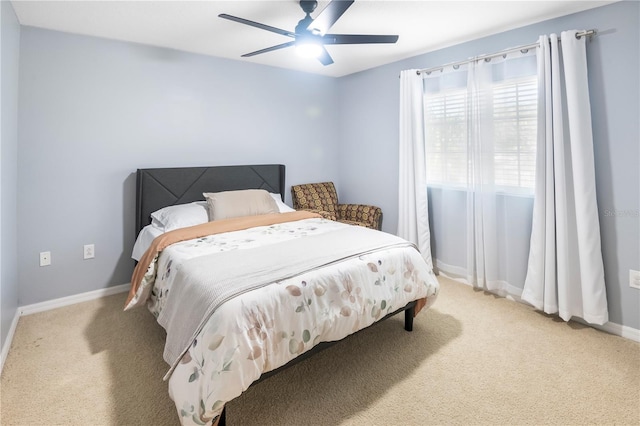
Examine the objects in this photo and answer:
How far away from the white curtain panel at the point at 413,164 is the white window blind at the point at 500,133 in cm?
14

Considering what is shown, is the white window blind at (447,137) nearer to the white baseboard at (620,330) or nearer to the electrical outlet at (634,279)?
the electrical outlet at (634,279)

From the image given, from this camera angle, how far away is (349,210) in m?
4.29

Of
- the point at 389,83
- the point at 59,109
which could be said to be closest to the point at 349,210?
the point at 389,83

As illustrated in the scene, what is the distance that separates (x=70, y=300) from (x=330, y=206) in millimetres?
2860

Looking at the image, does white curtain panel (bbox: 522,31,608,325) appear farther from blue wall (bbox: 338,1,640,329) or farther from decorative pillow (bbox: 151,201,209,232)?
decorative pillow (bbox: 151,201,209,232)

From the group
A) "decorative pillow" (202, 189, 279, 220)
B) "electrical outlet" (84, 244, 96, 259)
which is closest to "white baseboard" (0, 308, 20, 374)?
"electrical outlet" (84, 244, 96, 259)

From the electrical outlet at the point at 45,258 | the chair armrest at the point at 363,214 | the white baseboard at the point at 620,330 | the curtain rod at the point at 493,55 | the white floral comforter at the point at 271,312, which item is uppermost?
the curtain rod at the point at 493,55

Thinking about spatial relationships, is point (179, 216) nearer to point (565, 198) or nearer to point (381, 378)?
point (381, 378)

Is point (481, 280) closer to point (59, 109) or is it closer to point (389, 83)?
point (389, 83)

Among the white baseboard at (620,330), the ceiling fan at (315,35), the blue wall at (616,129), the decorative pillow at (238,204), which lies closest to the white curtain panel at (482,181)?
the blue wall at (616,129)

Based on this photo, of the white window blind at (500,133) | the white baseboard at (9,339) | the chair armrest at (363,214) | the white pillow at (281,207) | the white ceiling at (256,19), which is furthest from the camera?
the chair armrest at (363,214)

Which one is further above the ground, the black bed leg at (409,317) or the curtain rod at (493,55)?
the curtain rod at (493,55)

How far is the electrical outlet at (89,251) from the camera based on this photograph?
9.84 feet

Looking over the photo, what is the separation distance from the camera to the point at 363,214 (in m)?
4.12
